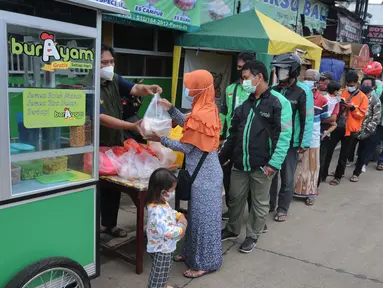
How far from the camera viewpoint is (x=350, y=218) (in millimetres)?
4773

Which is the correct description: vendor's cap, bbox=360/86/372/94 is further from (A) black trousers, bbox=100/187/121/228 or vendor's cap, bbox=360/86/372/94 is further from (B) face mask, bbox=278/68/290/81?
(A) black trousers, bbox=100/187/121/228

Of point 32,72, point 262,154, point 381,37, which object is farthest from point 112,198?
point 381,37

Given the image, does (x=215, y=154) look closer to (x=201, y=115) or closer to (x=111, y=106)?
(x=201, y=115)

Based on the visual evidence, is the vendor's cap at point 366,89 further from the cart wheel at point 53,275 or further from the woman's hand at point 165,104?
the cart wheel at point 53,275

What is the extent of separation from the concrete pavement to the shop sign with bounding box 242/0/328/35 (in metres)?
5.93

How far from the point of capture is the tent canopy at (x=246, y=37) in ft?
20.3

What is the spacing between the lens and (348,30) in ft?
49.6

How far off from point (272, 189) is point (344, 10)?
39.7 ft

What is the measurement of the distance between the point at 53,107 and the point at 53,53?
31 cm

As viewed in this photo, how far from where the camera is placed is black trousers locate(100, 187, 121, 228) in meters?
3.62

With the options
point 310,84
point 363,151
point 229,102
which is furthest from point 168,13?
point 363,151

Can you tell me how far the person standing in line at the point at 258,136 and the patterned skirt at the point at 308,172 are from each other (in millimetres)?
1810

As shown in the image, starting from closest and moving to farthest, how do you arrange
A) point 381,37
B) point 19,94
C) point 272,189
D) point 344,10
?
point 19,94, point 272,189, point 344,10, point 381,37

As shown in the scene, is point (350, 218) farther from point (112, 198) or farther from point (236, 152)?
point (112, 198)
